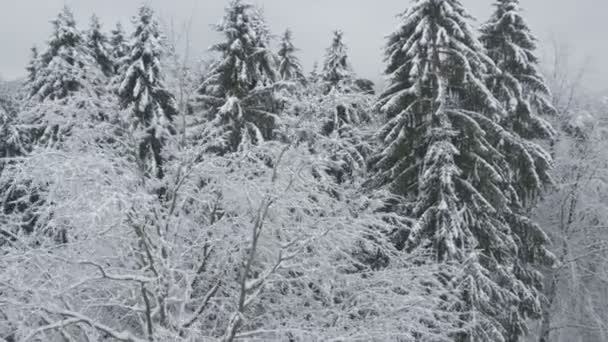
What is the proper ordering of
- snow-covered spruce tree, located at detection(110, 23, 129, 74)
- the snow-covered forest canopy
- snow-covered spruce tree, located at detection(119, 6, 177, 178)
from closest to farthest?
the snow-covered forest canopy, snow-covered spruce tree, located at detection(119, 6, 177, 178), snow-covered spruce tree, located at detection(110, 23, 129, 74)

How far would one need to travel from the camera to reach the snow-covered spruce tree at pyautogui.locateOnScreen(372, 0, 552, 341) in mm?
11352

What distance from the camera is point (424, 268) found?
769 centimetres

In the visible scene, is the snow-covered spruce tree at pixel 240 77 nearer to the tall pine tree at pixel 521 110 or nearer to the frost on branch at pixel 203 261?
the frost on branch at pixel 203 261

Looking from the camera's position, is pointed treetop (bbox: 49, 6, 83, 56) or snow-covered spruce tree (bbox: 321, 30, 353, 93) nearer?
pointed treetop (bbox: 49, 6, 83, 56)

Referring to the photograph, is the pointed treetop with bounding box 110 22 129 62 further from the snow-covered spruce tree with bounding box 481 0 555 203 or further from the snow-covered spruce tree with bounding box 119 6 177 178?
the snow-covered spruce tree with bounding box 481 0 555 203

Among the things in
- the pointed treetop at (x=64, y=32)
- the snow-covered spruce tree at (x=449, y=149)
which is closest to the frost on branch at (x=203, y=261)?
the snow-covered spruce tree at (x=449, y=149)

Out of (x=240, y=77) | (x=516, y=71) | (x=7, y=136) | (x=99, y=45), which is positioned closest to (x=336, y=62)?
(x=240, y=77)

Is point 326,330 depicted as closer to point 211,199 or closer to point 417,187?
point 211,199

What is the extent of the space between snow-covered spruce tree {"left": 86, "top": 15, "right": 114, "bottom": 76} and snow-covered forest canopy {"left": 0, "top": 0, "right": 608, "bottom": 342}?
73mm

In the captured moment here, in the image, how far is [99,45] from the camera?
21219mm

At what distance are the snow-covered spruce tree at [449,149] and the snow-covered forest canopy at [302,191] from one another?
0.07m

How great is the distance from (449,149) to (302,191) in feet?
18.5

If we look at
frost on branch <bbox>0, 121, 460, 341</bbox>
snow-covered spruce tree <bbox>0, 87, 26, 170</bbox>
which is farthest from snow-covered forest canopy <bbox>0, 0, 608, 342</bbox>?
snow-covered spruce tree <bbox>0, 87, 26, 170</bbox>

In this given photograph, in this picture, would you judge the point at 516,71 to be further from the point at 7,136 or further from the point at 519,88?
the point at 7,136
